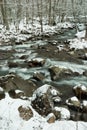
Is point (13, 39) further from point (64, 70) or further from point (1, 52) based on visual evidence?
point (64, 70)

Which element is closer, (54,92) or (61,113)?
(61,113)

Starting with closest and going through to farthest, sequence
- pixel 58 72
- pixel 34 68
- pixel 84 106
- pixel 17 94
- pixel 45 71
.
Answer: pixel 84 106
pixel 17 94
pixel 58 72
pixel 45 71
pixel 34 68

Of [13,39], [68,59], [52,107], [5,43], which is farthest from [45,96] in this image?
[13,39]

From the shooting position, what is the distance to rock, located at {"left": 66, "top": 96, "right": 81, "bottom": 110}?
823cm

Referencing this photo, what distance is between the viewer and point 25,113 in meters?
7.17

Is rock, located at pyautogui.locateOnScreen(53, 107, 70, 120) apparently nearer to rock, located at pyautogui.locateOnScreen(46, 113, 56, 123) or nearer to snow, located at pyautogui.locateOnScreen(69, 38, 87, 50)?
rock, located at pyautogui.locateOnScreen(46, 113, 56, 123)

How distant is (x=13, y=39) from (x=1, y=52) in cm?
470

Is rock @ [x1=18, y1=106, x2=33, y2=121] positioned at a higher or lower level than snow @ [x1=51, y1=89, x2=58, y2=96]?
higher

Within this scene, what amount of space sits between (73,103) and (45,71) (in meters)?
3.87

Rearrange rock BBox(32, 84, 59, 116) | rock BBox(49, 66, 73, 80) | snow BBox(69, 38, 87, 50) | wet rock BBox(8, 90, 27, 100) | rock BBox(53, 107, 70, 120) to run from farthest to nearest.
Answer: snow BBox(69, 38, 87, 50) → rock BBox(49, 66, 73, 80) → wet rock BBox(8, 90, 27, 100) → rock BBox(32, 84, 59, 116) → rock BBox(53, 107, 70, 120)

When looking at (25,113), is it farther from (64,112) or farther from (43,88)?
(43,88)

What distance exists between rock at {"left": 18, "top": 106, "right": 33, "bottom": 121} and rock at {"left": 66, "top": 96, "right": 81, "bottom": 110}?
1576mm

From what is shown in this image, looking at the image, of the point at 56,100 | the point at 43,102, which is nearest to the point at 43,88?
the point at 43,102

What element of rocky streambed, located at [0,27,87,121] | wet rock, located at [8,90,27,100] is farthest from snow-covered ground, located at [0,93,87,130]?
wet rock, located at [8,90,27,100]
